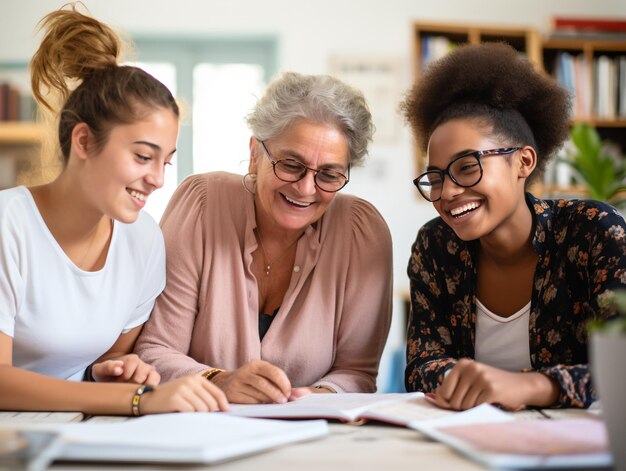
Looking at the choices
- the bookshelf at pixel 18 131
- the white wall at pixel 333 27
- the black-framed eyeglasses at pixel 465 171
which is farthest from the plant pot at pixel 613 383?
the bookshelf at pixel 18 131

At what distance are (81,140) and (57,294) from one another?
0.33m

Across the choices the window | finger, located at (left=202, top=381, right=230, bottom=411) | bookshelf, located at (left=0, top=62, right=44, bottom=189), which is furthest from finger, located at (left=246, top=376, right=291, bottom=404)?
bookshelf, located at (left=0, top=62, right=44, bottom=189)

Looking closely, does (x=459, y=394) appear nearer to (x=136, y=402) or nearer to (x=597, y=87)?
(x=136, y=402)

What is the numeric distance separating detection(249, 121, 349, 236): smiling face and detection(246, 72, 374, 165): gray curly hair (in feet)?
0.08

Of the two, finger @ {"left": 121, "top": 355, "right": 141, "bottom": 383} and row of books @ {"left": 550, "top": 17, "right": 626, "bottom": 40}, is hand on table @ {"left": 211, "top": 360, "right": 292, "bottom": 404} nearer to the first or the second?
finger @ {"left": 121, "top": 355, "right": 141, "bottom": 383}

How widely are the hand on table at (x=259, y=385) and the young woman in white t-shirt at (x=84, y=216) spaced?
166 mm

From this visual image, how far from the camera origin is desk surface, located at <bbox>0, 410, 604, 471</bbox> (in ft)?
2.89

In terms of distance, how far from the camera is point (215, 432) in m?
0.98

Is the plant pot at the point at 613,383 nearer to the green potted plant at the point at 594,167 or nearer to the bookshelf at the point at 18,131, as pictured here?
the green potted plant at the point at 594,167

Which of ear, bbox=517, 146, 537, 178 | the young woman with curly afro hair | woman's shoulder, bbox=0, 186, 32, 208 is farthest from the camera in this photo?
ear, bbox=517, 146, 537, 178

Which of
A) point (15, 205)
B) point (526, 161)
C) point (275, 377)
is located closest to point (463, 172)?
point (526, 161)

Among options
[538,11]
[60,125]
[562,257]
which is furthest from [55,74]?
[538,11]

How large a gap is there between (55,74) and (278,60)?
10.9 feet

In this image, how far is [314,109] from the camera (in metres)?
1.79
